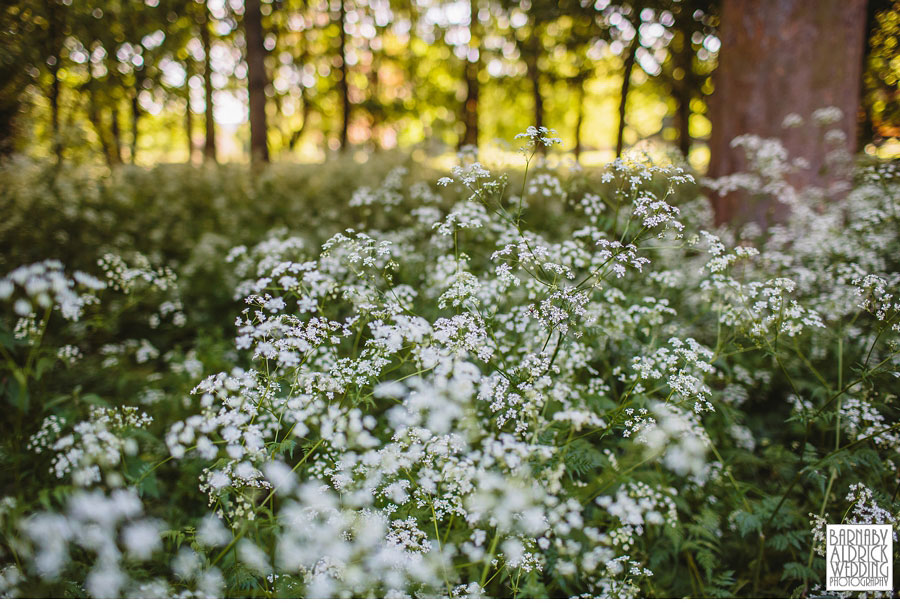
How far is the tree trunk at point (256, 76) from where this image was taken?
1080cm

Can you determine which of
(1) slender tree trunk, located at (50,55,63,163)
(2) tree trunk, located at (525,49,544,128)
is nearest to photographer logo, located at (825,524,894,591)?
(1) slender tree trunk, located at (50,55,63,163)

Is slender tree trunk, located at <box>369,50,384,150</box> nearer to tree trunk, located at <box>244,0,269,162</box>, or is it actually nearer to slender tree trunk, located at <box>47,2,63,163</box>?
tree trunk, located at <box>244,0,269,162</box>

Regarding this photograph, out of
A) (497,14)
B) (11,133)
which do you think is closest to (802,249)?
(11,133)

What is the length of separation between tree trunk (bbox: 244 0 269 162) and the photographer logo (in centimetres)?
1263

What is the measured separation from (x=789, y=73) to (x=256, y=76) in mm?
10598

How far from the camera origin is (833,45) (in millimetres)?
6176

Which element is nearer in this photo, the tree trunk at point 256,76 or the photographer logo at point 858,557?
the photographer logo at point 858,557

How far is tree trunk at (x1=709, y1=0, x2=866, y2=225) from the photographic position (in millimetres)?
6168

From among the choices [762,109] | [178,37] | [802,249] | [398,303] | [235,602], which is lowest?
[235,602]

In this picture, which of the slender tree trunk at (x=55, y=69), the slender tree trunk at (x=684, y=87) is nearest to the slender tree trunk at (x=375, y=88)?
the slender tree trunk at (x=684, y=87)

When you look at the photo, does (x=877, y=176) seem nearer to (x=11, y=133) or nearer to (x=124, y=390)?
(x=124, y=390)

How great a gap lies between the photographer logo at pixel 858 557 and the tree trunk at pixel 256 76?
12629mm

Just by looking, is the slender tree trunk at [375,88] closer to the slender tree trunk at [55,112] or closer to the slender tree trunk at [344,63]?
the slender tree trunk at [344,63]

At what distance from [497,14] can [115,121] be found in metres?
15.5
